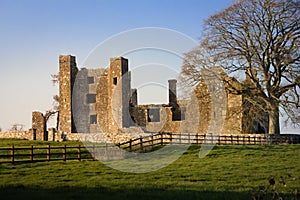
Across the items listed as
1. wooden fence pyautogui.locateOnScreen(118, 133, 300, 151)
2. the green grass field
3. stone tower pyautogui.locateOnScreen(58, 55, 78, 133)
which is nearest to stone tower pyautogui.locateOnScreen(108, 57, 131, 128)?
stone tower pyautogui.locateOnScreen(58, 55, 78, 133)

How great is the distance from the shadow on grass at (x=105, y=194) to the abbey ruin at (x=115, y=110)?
22.8 m

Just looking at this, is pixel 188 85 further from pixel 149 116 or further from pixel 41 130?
pixel 41 130

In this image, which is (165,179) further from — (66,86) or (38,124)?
(66,86)

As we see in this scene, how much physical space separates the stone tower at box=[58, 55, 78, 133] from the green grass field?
75.8ft

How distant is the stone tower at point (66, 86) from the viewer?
1693 inches

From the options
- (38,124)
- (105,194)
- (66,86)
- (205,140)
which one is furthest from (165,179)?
(66,86)

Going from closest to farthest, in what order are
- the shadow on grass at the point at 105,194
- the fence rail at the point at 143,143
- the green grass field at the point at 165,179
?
the shadow on grass at the point at 105,194 → the green grass field at the point at 165,179 → the fence rail at the point at 143,143

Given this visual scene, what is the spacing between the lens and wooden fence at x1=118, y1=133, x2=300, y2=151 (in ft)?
84.5

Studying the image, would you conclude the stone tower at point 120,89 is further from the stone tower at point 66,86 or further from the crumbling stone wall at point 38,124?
the crumbling stone wall at point 38,124

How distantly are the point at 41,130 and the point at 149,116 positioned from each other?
31.9ft

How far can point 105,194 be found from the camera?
11312mm

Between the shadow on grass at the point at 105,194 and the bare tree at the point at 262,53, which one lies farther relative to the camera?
the bare tree at the point at 262,53

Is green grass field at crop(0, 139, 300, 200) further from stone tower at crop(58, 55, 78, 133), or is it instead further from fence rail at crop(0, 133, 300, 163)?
stone tower at crop(58, 55, 78, 133)

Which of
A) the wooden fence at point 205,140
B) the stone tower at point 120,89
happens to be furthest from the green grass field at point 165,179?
the stone tower at point 120,89
